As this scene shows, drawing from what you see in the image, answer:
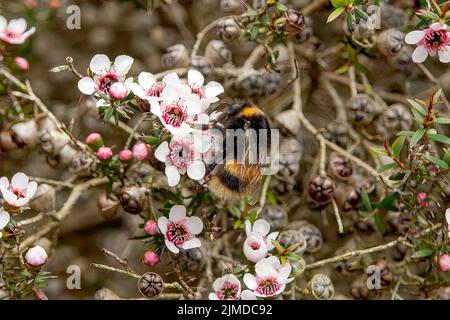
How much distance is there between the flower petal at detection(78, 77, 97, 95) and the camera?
239 centimetres

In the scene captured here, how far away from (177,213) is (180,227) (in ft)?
0.18

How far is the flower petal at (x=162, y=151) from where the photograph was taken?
2.31 metres

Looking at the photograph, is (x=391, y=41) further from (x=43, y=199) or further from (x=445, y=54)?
(x=43, y=199)

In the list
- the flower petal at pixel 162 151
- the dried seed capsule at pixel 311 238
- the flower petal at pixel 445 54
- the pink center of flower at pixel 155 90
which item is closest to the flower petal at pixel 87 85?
the pink center of flower at pixel 155 90

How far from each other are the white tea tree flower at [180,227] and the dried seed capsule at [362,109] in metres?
0.95

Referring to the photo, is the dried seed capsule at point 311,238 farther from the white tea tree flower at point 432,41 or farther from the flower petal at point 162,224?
the white tea tree flower at point 432,41

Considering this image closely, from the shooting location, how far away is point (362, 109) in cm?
298

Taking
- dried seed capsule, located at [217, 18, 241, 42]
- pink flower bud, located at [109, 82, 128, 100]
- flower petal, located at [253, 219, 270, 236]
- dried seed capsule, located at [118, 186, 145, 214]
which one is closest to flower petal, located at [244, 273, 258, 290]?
flower petal, located at [253, 219, 270, 236]

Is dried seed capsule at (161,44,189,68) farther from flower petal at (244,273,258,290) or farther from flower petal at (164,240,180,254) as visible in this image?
flower petal at (244,273,258,290)

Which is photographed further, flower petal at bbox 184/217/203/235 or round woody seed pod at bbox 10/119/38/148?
round woody seed pod at bbox 10/119/38/148

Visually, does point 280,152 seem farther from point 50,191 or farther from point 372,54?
point 50,191

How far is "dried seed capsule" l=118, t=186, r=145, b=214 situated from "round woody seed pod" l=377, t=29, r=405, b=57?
1204 millimetres

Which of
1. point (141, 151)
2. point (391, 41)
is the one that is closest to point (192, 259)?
point (141, 151)

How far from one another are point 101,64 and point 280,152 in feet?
2.88
